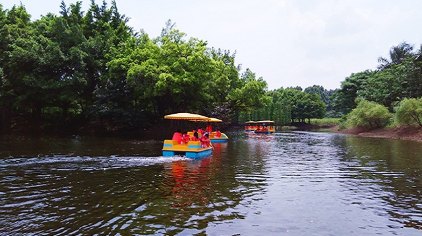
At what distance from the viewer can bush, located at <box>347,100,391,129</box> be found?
A: 5634cm

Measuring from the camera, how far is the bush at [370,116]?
56.3 m

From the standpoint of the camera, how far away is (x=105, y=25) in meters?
52.9

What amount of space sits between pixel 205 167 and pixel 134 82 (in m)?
25.9

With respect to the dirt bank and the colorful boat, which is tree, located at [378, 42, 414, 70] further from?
the colorful boat

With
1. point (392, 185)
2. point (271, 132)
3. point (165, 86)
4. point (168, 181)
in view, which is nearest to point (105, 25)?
point (165, 86)

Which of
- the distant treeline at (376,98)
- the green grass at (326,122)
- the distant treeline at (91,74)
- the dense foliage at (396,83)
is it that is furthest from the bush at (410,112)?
the green grass at (326,122)

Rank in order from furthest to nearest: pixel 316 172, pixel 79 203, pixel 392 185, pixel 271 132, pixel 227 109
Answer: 1. pixel 271 132
2. pixel 227 109
3. pixel 316 172
4. pixel 392 185
5. pixel 79 203

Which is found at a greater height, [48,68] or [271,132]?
[48,68]

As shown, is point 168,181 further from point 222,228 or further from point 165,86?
point 165,86

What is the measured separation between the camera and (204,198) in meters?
12.3

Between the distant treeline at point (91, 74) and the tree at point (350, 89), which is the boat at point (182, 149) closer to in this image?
the distant treeline at point (91, 74)

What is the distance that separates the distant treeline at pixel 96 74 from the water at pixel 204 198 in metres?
25.0

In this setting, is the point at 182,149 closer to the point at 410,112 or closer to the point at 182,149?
the point at 182,149

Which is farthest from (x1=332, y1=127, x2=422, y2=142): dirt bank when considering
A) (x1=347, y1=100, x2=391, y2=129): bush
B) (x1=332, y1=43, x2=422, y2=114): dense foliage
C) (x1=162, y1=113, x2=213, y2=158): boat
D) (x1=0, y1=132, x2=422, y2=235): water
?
(x1=162, y1=113, x2=213, y2=158): boat
